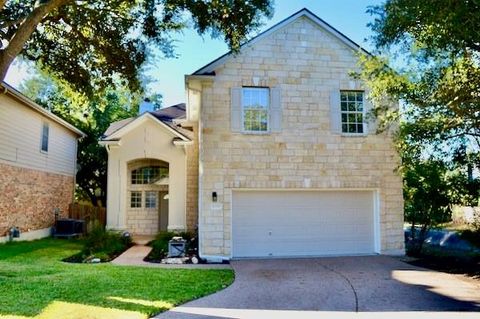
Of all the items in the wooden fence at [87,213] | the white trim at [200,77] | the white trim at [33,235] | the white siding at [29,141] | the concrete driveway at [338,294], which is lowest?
the concrete driveway at [338,294]

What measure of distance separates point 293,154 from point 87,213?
12.3 m

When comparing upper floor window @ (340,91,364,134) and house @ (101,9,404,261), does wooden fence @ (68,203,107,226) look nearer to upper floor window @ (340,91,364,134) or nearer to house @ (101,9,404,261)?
house @ (101,9,404,261)

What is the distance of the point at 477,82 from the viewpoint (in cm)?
942

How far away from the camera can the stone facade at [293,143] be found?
1334 centimetres

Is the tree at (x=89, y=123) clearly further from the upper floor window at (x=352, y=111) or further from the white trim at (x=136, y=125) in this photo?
→ the upper floor window at (x=352, y=111)

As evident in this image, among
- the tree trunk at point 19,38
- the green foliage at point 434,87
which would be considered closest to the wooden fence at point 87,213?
the tree trunk at point 19,38

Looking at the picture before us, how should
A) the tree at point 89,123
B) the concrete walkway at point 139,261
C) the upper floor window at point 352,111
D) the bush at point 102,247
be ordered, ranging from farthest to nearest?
1. the tree at point 89,123
2. the upper floor window at point 352,111
3. the bush at point 102,247
4. the concrete walkway at point 139,261

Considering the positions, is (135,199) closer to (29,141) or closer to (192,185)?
(192,185)

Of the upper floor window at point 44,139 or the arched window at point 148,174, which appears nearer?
the upper floor window at point 44,139

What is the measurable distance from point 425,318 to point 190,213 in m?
12.6

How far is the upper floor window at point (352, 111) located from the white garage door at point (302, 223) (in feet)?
6.98

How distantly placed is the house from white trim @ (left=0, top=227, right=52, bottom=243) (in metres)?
7.68

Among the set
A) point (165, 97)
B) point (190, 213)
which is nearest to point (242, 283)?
point (190, 213)

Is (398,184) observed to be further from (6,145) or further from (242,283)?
(6,145)
